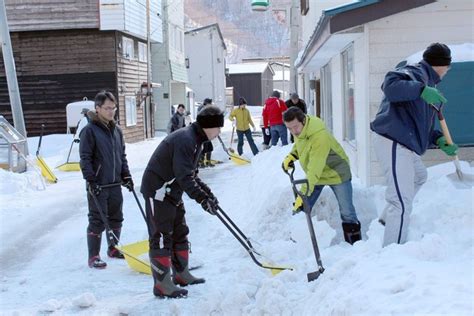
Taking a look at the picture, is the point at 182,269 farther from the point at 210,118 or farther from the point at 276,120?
the point at 276,120

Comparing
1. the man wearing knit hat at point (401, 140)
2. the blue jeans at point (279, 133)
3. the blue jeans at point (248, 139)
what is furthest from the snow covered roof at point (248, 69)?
the man wearing knit hat at point (401, 140)

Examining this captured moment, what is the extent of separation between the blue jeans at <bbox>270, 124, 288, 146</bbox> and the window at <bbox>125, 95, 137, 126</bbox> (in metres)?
9.90

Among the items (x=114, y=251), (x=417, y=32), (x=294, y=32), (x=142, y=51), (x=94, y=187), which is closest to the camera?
(x=94, y=187)

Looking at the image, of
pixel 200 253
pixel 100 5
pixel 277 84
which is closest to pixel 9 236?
pixel 200 253

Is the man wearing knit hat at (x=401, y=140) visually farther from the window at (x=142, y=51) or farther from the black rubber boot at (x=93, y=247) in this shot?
the window at (x=142, y=51)

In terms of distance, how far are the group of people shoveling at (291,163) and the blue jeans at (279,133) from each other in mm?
9342

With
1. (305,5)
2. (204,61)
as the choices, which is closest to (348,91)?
(305,5)

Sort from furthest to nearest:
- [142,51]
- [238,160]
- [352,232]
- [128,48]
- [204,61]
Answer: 1. [204,61]
2. [142,51]
3. [128,48]
4. [238,160]
5. [352,232]

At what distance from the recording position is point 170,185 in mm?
5219

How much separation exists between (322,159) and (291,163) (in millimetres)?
615

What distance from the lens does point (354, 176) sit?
28.1ft

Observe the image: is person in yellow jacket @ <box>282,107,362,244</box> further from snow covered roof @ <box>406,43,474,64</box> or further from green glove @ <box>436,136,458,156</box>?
snow covered roof @ <box>406,43,474,64</box>

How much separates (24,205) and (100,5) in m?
13.2

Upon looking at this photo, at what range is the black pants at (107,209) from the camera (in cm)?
651
